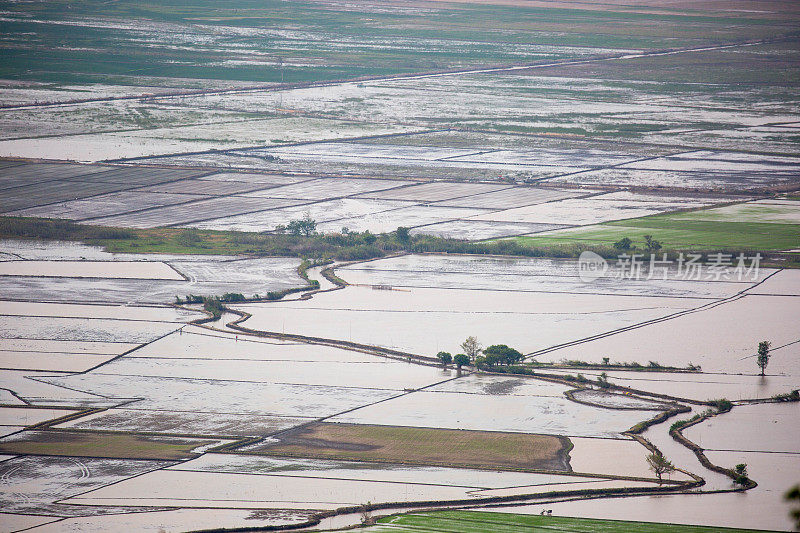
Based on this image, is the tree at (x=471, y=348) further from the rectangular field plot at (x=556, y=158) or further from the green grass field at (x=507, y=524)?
the rectangular field plot at (x=556, y=158)

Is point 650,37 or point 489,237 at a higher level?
point 650,37

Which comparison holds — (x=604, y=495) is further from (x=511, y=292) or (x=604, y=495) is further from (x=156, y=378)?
(x=511, y=292)

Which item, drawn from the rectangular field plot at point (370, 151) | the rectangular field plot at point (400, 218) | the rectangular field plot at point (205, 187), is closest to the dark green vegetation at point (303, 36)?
the rectangular field plot at point (370, 151)

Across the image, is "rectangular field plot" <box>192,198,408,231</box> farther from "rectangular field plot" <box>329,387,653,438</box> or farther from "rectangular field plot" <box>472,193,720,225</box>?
"rectangular field plot" <box>329,387,653,438</box>

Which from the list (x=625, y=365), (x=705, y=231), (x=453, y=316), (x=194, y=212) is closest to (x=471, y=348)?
(x=625, y=365)

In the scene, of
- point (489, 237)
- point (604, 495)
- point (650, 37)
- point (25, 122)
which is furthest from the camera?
point (650, 37)

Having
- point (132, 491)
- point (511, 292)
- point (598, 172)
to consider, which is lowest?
point (132, 491)

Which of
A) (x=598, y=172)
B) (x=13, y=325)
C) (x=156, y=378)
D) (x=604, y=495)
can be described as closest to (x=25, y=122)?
(x=598, y=172)

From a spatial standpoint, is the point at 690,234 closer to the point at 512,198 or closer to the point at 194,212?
the point at 512,198
